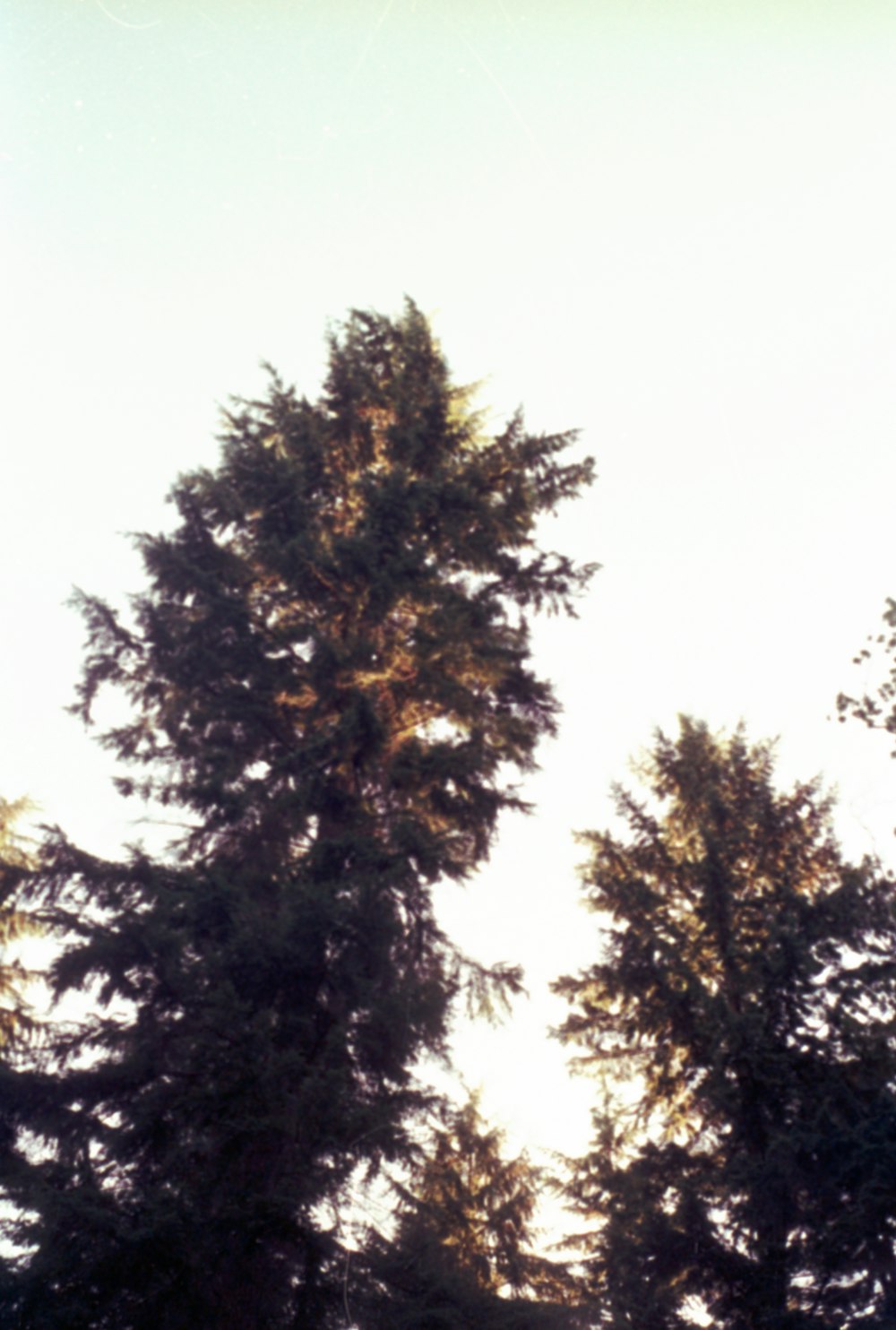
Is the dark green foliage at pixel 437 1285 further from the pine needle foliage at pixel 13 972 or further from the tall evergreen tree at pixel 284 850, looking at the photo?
the pine needle foliage at pixel 13 972

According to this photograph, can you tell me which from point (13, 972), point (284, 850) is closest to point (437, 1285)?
point (284, 850)

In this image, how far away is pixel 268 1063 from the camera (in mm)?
6859

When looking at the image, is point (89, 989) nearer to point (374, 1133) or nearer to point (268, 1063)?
point (268, 1063)

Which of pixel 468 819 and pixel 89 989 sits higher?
pixel 468 819

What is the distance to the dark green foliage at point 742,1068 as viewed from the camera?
9.69 m

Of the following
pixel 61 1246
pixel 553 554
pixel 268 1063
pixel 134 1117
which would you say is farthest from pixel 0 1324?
pixel 553 554

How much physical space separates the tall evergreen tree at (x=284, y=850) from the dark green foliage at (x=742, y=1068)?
3.54 meters

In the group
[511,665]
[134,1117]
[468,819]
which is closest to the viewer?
[134,1117]

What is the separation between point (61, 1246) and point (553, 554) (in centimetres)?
988

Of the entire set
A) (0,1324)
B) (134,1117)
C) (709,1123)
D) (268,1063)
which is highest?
(709,1123)

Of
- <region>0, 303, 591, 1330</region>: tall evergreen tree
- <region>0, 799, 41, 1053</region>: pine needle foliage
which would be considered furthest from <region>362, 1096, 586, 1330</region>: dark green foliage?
<region>0, 799, 41, 1053</region>: pine needle foliage

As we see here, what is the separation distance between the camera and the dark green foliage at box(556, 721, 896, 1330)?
31.8 ft

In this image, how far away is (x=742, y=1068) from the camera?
11125mm

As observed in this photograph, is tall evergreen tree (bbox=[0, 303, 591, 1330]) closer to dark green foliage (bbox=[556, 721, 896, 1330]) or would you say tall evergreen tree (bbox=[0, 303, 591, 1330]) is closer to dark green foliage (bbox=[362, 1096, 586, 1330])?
dark green foliage (bbox=[362, 1096, 586, 1330])
